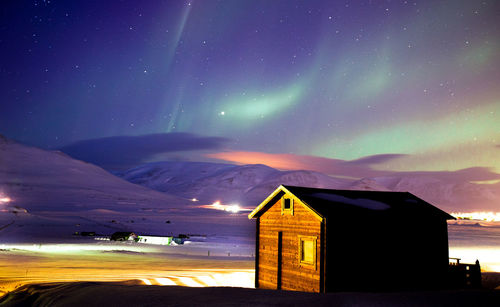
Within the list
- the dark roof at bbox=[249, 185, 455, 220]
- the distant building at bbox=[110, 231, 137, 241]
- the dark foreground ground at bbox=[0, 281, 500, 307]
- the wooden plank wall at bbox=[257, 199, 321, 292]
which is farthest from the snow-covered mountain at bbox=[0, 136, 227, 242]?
the dark roof at bbox=[249, 185, 455, 220]

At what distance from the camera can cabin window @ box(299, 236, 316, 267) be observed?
2144 centimetres

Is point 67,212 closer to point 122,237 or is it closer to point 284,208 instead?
point 122,237

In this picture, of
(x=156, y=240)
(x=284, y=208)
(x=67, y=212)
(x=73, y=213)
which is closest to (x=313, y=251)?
(x=284, y=208)

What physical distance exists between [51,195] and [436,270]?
190m

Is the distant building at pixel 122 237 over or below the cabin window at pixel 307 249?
below

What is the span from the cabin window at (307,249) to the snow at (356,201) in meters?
2.52

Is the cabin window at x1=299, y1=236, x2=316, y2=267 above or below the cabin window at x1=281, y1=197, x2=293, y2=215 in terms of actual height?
below

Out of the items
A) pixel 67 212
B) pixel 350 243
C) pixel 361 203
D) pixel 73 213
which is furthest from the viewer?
pixel 67 212

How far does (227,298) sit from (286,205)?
1066cm

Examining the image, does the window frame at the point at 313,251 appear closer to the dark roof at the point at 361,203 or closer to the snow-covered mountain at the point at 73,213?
the dark roof at the point at 361,203

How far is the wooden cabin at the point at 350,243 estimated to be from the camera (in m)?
20.9

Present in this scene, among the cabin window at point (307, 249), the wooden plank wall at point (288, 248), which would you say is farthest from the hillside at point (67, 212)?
the cabin window at point (307, 249)

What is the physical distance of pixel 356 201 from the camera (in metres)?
23.4

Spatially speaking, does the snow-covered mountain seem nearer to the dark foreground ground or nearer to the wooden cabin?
the wooden cabin
